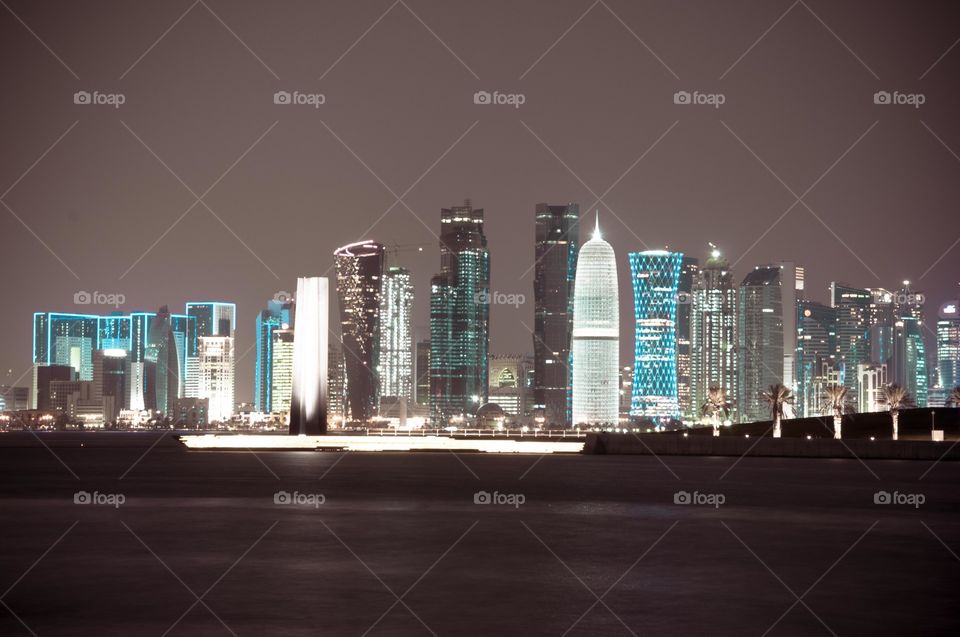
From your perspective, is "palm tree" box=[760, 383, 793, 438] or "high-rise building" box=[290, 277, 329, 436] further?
"palm tree" box=[760, 383, 793, 438]

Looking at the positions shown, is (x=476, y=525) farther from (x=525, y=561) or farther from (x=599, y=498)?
(x=599, y=498)

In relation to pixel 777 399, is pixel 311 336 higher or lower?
higher

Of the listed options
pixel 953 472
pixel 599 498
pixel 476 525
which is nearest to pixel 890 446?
pixel 953 472

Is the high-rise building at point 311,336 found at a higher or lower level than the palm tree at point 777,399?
higher

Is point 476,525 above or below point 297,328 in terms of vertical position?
below

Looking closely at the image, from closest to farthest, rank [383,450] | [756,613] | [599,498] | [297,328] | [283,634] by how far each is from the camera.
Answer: [283,634] → [756,613] → [599,498] → [297,328] → [383,450]

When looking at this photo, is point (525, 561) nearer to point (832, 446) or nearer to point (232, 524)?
point (232, 524)

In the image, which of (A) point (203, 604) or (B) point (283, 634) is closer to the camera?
(B) point (283, 634)

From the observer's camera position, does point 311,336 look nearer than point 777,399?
Yes

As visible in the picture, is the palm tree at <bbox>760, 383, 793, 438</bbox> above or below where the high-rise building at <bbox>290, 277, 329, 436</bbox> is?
below

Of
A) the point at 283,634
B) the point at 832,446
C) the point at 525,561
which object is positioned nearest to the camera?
the point at 283,634

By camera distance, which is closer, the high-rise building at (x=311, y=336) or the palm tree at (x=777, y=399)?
the high-rise building at (x=311, y=336)
